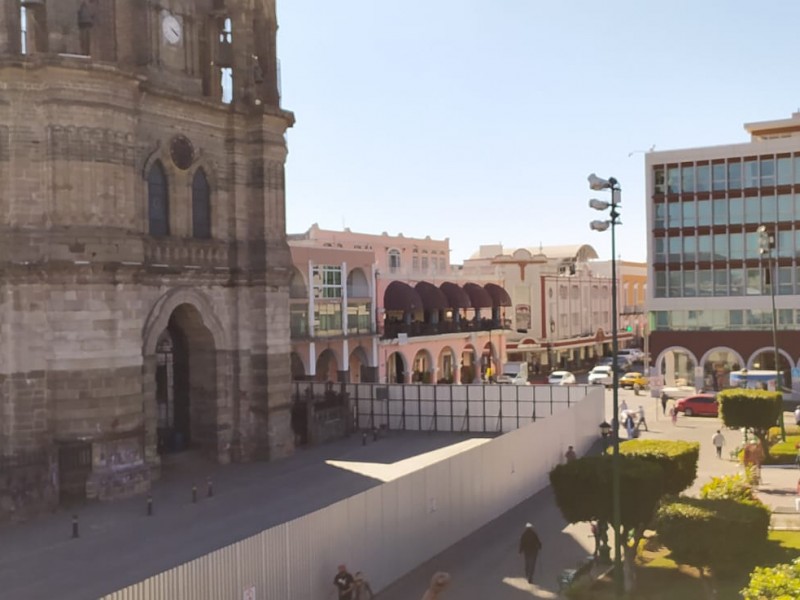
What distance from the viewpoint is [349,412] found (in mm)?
37531

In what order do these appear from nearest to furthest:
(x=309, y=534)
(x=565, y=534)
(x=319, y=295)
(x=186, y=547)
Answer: (x=309, y=534)
(x=186, y=547)
(x=565, y=534)
(x=319, y=295)

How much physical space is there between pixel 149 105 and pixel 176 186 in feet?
9.03

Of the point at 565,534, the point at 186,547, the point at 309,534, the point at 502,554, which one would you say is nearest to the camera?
the point at 309,534

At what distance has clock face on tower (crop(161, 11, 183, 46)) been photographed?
3031 centimetres

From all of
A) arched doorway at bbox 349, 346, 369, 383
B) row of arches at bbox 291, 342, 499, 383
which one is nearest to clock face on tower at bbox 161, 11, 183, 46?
row of arches at bbox 291, 342, 499, 383

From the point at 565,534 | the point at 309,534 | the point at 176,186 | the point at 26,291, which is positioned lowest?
the point at 565,534

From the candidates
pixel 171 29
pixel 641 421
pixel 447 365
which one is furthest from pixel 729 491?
pixel 447 365

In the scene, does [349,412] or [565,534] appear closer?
[565,534]

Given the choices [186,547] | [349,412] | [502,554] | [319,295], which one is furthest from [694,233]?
[186,547]

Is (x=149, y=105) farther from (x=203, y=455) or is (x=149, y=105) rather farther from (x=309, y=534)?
(x=309, y=534)

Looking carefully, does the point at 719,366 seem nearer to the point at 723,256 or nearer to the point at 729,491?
the point at 723,256

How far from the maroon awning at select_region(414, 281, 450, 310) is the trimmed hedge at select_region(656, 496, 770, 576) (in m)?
40.8

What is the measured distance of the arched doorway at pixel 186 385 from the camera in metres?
31.3

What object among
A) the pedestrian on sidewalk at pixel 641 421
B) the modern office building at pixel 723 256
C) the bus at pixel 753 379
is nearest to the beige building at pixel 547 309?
the modern office building at pixel 723 256
